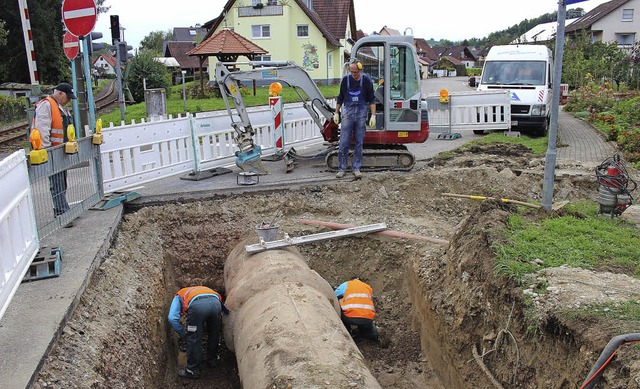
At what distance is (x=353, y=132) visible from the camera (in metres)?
10.4

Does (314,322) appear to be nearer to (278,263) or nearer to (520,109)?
(278,263)

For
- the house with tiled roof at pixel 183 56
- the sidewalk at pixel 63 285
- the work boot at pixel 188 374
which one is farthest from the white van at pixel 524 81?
the house with tiled roof at pixel 183 56

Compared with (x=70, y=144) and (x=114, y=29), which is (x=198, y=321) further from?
(x=114, y=29)

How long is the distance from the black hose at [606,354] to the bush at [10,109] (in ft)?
74.1

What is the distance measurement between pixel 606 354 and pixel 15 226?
4760 millimetres

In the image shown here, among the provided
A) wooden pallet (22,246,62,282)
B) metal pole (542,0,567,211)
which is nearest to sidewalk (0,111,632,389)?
wooden pallet (22,246,62,282)

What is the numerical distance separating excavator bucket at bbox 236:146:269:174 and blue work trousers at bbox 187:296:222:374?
4441 mm

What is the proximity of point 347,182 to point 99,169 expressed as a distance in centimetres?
413

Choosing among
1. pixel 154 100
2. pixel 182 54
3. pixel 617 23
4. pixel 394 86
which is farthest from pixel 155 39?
pixel 394 86

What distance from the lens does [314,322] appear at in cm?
495

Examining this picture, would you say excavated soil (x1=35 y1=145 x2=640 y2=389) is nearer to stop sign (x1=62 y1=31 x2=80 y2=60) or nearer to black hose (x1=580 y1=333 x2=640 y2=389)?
black hose (x1=580 y1=333 x2=640 y2=389)

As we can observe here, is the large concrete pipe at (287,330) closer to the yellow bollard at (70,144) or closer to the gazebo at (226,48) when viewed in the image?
the yellow bollard at (70,144)

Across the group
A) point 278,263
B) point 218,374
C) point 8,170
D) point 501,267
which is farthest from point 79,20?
point 501,267

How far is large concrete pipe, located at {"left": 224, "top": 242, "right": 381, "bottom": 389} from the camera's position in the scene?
4250 mm
